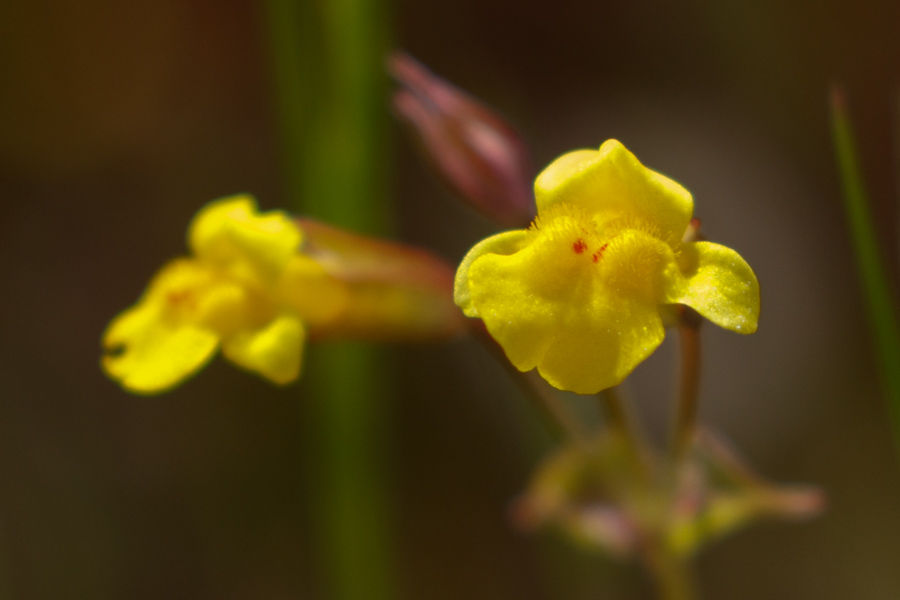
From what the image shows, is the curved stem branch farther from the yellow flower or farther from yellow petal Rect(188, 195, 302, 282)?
yellow petal Rect(188, 195, 302, 282)

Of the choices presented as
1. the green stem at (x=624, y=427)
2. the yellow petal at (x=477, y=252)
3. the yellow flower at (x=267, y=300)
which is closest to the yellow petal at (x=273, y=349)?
the yellow flower at (x=267, y=300)

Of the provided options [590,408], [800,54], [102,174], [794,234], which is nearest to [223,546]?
[590,408]

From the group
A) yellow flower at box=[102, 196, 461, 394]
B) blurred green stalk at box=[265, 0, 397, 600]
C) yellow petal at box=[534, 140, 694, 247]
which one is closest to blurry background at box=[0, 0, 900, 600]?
blurred green stalk at box=[265, 0, 397, 600]

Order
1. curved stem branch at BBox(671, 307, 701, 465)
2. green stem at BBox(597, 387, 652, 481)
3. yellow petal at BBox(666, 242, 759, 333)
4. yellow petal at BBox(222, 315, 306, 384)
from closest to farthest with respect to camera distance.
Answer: yellow petal at BBox(666, 242, 759, 333), curved stem branch at BBox(671, 307, 701, 465), yellow petal at BBox(222, 315, 306, 384), green stem at BBox(597, 387, 652, 481)

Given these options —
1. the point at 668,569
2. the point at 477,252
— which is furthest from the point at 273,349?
the point at 668,569

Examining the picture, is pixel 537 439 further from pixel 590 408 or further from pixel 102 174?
pixel 102 174

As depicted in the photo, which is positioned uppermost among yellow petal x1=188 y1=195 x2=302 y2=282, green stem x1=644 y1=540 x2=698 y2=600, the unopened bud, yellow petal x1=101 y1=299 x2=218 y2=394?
the unopened bud
